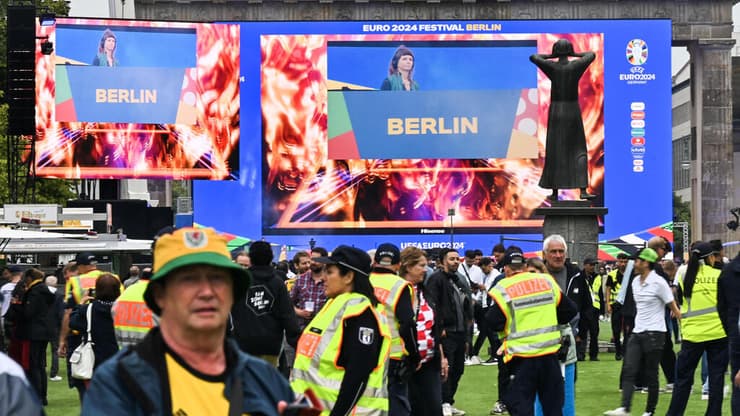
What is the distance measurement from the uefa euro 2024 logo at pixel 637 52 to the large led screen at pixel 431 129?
0.14ft

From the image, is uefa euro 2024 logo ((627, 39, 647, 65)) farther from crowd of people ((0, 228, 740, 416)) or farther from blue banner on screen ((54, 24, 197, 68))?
crowd of people ((0, 228, 740, 416))

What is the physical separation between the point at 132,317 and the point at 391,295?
168 centimetres

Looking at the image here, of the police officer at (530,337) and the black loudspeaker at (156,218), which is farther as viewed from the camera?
the black loudspeaker at (156,218)

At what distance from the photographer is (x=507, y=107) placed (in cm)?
4375

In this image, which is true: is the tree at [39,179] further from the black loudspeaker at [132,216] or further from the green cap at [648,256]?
the green cap at [648,256]

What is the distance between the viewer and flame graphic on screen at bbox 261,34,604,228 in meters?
43.8

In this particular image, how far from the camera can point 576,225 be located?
2211 cm

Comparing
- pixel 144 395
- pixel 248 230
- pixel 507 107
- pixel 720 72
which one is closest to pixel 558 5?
pixel 720 72

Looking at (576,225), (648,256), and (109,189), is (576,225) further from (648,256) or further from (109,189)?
(109,189)

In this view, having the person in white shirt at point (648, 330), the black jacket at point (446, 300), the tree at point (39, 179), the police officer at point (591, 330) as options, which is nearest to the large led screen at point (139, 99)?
the tree at point (39, 179)

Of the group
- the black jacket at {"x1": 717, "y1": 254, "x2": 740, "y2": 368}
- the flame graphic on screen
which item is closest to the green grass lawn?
the black jacket at {"x1": 717, "y1": 254, "x2": 740, "y2": 368}

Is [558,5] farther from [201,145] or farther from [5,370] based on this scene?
[5,370]

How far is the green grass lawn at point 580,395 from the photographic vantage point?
49.0 ft

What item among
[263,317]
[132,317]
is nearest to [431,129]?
[263,317]
